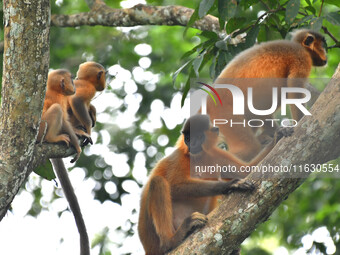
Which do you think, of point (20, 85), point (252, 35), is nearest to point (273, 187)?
point (252, 35)

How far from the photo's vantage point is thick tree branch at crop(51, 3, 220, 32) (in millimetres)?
6152

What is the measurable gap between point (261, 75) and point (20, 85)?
263 centimetres

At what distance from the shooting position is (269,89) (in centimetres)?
546

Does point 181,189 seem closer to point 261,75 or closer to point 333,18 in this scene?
point 261,75

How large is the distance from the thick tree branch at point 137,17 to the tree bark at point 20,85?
2588mm

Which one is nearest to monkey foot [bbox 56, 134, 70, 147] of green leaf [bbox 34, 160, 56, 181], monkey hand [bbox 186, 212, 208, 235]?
green leaf [bbox 34, 160, 56, 181]

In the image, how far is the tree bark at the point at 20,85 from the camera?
386cm

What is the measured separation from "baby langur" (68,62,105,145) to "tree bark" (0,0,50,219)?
1.71 meters

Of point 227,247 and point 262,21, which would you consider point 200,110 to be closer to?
point 262,21

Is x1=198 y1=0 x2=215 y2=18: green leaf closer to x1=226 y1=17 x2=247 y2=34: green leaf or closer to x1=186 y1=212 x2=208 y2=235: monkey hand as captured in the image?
x1=226 y1=17 x2=247 y2=34: green leaf

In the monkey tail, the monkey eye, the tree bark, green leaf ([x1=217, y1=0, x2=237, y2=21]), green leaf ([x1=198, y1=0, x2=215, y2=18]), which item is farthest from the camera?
the monkey eye

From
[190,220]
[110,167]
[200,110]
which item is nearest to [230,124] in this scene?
[200,110]

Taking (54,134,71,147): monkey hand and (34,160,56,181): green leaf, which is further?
(34,160,56,181): green leaf

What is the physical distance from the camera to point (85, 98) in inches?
251
